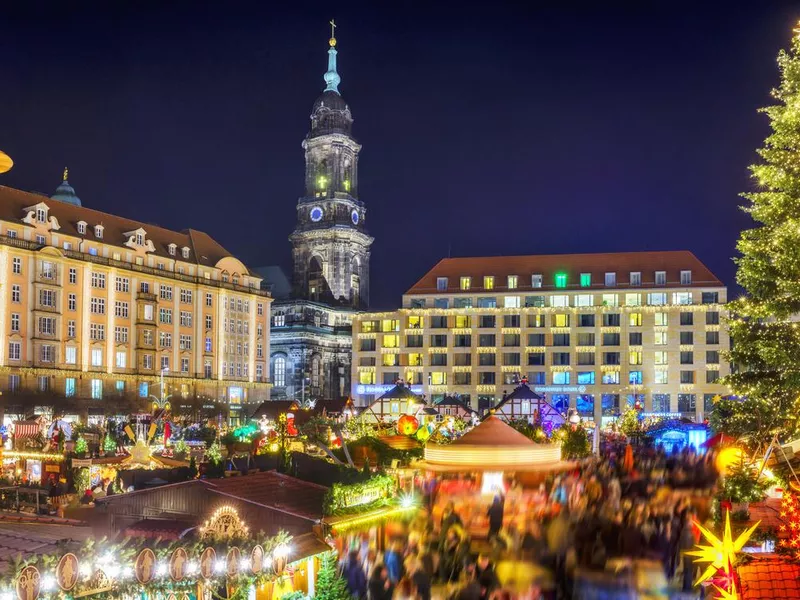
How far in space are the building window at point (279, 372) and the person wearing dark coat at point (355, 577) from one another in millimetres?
94380

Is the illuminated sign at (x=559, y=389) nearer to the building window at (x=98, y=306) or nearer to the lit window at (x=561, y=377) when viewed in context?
the lit window at (x=561, y=377)

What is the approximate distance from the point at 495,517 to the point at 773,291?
14138mm

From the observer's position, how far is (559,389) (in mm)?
85438

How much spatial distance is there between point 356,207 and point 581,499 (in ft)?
332

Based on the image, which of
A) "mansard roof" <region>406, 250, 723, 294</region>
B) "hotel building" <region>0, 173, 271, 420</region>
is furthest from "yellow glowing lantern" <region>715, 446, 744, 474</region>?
"mansard roof" <region>406, 250, 723, 294</region>

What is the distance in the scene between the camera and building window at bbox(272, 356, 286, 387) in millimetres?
108688

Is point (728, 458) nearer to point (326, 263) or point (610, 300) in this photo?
point (610, 300)

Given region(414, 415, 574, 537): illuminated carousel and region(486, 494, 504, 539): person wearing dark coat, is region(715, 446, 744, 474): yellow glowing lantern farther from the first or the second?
region(486, 494, 504, 539): person wearing dark coat

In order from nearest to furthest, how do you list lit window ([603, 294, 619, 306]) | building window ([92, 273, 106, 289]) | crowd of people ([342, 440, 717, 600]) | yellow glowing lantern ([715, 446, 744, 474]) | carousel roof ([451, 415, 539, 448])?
carousel roof ([451, 415, 539, 448]) < crowd of people ([342, 440, 717, 600]) < yellow glowing lantern ([715, 446, 744, 474]) < building window ([92, 273, 106, 289]) < lit window ([603, 294, 619, 306])

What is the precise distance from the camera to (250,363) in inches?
3433

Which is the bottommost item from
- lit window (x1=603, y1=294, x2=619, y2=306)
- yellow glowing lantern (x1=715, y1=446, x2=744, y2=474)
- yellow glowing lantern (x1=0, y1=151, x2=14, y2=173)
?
yellow glowing lantern (x1=715, y1=446, x2=744, y2=474)

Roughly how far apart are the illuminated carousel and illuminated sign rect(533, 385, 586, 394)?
74.0 meters

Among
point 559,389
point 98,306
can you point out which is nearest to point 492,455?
point 98,306

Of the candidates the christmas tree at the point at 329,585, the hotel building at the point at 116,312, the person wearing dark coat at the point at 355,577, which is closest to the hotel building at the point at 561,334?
the hotel building at the point at 116,312
